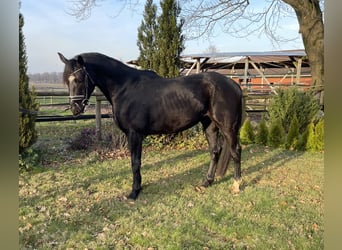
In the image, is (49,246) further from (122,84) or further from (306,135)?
(306,135)

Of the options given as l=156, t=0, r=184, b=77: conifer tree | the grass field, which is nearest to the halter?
the grass field

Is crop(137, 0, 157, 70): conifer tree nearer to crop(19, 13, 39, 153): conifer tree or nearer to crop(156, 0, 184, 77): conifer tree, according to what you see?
crop(156, 0, 184, 77): conifer tree

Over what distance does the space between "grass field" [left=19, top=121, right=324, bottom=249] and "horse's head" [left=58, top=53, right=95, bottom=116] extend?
1.24 m

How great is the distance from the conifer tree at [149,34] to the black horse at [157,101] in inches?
107

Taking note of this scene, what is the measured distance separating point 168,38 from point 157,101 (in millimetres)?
3082

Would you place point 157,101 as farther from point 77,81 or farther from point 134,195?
point 134,195

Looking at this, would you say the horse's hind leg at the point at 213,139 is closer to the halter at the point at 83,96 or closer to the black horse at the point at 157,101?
the black horse at the point at 157,101

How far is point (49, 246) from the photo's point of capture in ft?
8.75

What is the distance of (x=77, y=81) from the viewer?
3.53 m

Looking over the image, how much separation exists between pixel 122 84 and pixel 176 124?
0.93 m

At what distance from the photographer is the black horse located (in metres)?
3.93

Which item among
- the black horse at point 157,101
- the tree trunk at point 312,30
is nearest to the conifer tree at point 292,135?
the tree trunk at point 312,30

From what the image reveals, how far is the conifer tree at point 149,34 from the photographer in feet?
22.1

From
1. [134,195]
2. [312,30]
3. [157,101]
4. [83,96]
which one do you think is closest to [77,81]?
[83,96]
